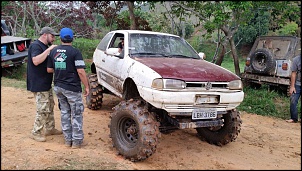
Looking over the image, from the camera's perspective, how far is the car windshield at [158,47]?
5.43 m

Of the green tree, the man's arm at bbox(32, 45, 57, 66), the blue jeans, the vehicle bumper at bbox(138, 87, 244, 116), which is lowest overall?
the blue jeans

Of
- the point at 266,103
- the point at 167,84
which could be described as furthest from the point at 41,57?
the point at 266,103

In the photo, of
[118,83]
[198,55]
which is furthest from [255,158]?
[118,83]

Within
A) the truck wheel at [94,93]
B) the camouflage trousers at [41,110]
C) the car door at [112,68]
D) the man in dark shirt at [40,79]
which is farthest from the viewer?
the truck wheel at [94,93]

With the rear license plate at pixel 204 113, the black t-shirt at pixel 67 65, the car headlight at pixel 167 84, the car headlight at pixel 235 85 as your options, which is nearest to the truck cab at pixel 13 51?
the black t-shirt at pixel 67 65

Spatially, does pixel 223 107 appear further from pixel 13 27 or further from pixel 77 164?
pixel 13 27

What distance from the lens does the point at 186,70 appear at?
14.8ft

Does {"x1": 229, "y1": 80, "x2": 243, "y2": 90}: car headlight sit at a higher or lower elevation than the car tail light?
lower

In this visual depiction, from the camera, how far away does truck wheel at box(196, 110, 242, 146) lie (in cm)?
509

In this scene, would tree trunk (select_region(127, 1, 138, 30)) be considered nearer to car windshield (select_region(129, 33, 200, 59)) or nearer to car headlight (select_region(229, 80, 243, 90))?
car windshield (select_region(129, 33, 200, 59))

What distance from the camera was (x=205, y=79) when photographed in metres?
4.37

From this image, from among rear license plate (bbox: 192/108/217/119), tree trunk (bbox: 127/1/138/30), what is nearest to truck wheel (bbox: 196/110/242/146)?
rear license plate (bbox: 192/108/217/119)

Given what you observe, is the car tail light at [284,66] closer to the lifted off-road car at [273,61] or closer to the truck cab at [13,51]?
the lifted off-road car at [273,61]

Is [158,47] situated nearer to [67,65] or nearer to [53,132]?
[67,65]
